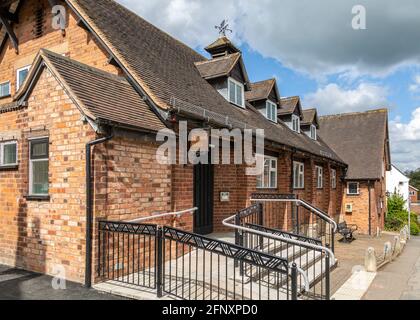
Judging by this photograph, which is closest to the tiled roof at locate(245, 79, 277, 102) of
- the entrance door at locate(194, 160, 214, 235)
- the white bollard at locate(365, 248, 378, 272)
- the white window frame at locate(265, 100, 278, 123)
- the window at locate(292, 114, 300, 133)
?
the white window frame at locate(265, 100, 278, 123)

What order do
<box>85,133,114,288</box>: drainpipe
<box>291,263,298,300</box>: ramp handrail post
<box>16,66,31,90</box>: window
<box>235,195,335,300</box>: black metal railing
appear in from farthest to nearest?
<box>16,66,31,90</box>: window < <box>235,195,335,300</box>: black metal railing < <box>85,133,114,288</box>: drainpipe < <box>291,263,298,300</box>: ramp handrail post

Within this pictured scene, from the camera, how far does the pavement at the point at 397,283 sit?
23.9 ft

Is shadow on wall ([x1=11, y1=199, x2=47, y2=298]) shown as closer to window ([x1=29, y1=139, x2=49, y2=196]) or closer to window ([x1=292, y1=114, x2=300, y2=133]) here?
window ([x1=29, y1=139, x2=49, y2=196])

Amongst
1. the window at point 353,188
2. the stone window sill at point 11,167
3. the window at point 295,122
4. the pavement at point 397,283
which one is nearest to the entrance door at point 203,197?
the stone window sill at point 11,167

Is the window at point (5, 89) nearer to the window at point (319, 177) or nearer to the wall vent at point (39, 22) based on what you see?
the wall vent at point (39, 22)

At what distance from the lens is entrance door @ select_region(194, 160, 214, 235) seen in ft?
31.7

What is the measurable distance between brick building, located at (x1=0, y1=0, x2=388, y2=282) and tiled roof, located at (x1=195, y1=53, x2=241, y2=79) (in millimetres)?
831

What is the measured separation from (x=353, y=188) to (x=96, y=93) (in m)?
19.7

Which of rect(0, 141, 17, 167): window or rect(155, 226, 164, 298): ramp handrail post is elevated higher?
rect(0, 141, 17, 167): window

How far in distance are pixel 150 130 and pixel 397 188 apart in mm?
37725

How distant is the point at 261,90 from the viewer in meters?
15.0

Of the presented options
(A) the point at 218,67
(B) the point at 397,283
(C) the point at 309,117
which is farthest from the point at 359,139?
(B) the point at 397,283

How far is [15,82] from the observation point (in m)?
10.3
